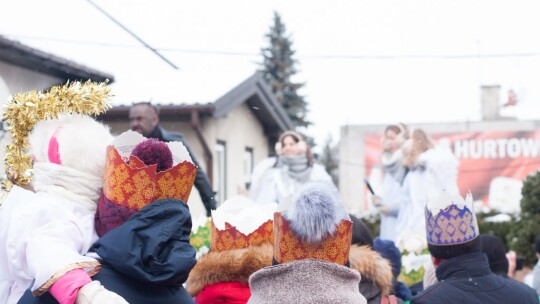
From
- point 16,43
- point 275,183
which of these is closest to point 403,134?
point 275,183

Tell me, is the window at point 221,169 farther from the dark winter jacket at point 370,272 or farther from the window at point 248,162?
the dark winter jacket at point 370,272

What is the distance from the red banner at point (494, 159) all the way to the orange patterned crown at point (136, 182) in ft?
148

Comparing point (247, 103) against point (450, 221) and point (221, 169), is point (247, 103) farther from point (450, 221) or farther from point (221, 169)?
point (450, 221)

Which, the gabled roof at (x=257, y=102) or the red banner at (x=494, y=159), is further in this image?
the red banner at (x=494, y=159)

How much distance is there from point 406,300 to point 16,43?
854cm

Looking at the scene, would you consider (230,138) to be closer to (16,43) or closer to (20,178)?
(16,43)

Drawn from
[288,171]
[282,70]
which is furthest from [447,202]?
[282,70]

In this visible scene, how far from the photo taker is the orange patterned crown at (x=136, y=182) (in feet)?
9.34

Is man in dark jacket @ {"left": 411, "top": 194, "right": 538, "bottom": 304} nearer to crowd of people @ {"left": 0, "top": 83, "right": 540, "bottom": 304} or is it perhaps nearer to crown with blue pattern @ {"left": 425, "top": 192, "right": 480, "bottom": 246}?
crown with blue pattern @ {"left": 425, "top": 192, "right": 480, "bottom": 246}

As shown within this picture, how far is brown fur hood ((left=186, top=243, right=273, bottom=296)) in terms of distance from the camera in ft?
11.0

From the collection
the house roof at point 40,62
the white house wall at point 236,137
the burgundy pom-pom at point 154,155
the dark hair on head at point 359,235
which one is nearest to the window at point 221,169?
the white house wall at point 236,137

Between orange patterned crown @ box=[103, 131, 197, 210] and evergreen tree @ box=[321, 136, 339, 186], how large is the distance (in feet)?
185

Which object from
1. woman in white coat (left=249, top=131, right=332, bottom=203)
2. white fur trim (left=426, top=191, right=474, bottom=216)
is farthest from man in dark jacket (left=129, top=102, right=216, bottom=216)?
white fur trim (left=426, top=191, right=474, bottom=216)

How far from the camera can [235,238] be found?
11.5ft
